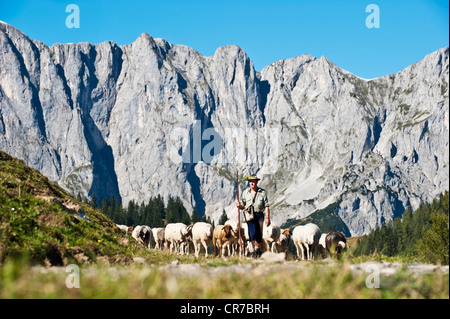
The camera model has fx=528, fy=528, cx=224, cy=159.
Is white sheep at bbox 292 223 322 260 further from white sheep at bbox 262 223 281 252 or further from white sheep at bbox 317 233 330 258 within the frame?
white sheep at bbox 317 233 330 258

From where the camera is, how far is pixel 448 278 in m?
10.5

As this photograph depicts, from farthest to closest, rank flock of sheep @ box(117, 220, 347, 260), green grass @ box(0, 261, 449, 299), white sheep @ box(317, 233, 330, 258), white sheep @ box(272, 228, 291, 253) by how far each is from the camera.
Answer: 1. white sheep @ box(272, 228, 291, 253)
2. white sheep @ box(317, 233, 330, 258)
3. flock of sheep @ box(117, 220, 347, 260)
4. green grass @ box(0, 261, 449, 299)

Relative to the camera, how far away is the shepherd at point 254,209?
22.1 metres

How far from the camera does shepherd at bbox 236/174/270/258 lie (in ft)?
72.4

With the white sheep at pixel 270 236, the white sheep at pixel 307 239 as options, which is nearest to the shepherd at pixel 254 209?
the white sheep at pixel 307 239

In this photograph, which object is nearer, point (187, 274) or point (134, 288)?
point (134, 288)

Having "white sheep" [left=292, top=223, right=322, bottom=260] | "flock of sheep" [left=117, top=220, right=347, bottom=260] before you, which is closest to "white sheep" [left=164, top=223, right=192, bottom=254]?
"flock of sheep" [left=117, top=220, right=347, bottom=260]

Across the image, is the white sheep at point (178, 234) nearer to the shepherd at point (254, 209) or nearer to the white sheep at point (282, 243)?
the white sheep at point (282, 243)

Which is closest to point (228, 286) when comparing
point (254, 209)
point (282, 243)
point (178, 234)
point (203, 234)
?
point (254, 209)

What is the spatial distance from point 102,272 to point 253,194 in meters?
11.7
